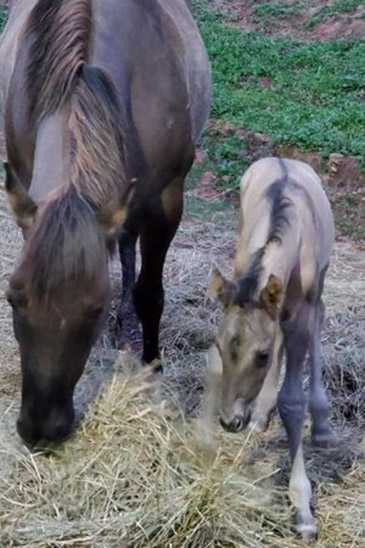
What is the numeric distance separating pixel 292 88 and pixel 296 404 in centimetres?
734

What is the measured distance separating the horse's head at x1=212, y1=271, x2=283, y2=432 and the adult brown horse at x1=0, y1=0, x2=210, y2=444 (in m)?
0.41

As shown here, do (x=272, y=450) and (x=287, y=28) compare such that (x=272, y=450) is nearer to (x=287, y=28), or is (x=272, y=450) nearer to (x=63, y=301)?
(x=63, y=301)

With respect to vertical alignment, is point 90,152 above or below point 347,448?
above

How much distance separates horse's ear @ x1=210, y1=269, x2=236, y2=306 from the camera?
3654mm

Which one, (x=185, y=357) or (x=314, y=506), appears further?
(x=185, y=357)

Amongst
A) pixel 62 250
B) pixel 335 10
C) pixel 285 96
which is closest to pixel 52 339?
pixel 62 250

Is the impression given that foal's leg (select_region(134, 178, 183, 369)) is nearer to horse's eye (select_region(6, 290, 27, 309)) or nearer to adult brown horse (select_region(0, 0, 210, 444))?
adult brown horse (select_region(0, 0, 210, 444))

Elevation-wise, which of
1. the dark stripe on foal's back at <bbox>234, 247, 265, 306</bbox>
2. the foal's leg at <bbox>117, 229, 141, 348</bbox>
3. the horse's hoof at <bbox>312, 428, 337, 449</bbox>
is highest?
the dark stripe on foal's back at <bbox>234, 247, 265, 306</bbox>

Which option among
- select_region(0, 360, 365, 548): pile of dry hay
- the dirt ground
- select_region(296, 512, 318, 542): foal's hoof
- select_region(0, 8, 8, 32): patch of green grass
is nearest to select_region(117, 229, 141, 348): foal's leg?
select_region(0, 360, 365, 548): pile of dry hay

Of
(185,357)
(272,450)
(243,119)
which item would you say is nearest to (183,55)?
(185,357)

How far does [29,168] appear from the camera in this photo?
14.6 ft

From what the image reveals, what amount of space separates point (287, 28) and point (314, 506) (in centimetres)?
1058

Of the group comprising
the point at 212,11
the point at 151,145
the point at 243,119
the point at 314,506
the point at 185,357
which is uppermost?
the point at 151,145

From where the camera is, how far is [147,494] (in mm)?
3887
